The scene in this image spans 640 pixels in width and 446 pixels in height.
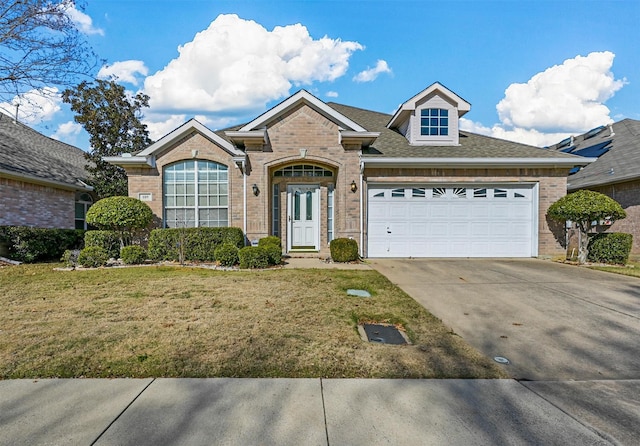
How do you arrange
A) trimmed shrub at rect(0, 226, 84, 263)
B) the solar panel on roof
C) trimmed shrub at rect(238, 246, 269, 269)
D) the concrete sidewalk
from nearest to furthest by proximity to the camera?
the concrete sidewalk, trimmed shrub at rect(238, 246, 269, 269), trimmed shrub at rect(0, 226, 84, 263), the solar panel on roof

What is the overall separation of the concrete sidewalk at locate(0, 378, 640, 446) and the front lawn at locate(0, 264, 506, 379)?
0.23m

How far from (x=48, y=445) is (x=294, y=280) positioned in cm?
538

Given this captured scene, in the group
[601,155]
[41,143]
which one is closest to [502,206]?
[601,155]

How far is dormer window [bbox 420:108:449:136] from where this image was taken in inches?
505

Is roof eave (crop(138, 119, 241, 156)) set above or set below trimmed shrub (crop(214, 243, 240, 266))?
above

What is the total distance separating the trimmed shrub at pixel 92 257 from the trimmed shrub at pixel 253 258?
396 centimetres

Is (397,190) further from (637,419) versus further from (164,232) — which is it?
(637,419)

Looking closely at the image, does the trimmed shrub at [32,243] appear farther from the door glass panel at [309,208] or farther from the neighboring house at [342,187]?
the door glass panel at [309,208]

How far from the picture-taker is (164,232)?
1025 cm

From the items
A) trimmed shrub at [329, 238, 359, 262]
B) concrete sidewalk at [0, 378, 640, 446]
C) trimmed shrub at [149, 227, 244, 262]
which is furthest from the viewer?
trimmed shrub at [149, 227, 244, 262]

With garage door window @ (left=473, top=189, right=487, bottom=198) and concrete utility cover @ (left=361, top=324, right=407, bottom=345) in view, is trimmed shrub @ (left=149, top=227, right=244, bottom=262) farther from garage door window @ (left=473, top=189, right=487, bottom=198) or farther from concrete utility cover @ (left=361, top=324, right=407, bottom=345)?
garage door window @ (left=473, top=189, right=487, bottom=198)

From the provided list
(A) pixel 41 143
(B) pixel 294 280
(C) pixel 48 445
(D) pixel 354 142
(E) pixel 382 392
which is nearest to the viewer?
(C) pixel 48 445

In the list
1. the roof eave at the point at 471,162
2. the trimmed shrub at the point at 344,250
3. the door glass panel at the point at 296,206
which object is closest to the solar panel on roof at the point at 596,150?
the roof eave at the point at 471,162

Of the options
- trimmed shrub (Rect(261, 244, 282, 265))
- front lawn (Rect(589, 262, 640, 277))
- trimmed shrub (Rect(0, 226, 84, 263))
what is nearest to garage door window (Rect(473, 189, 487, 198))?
front lawn (Rect(589, 262, 640, 277))
